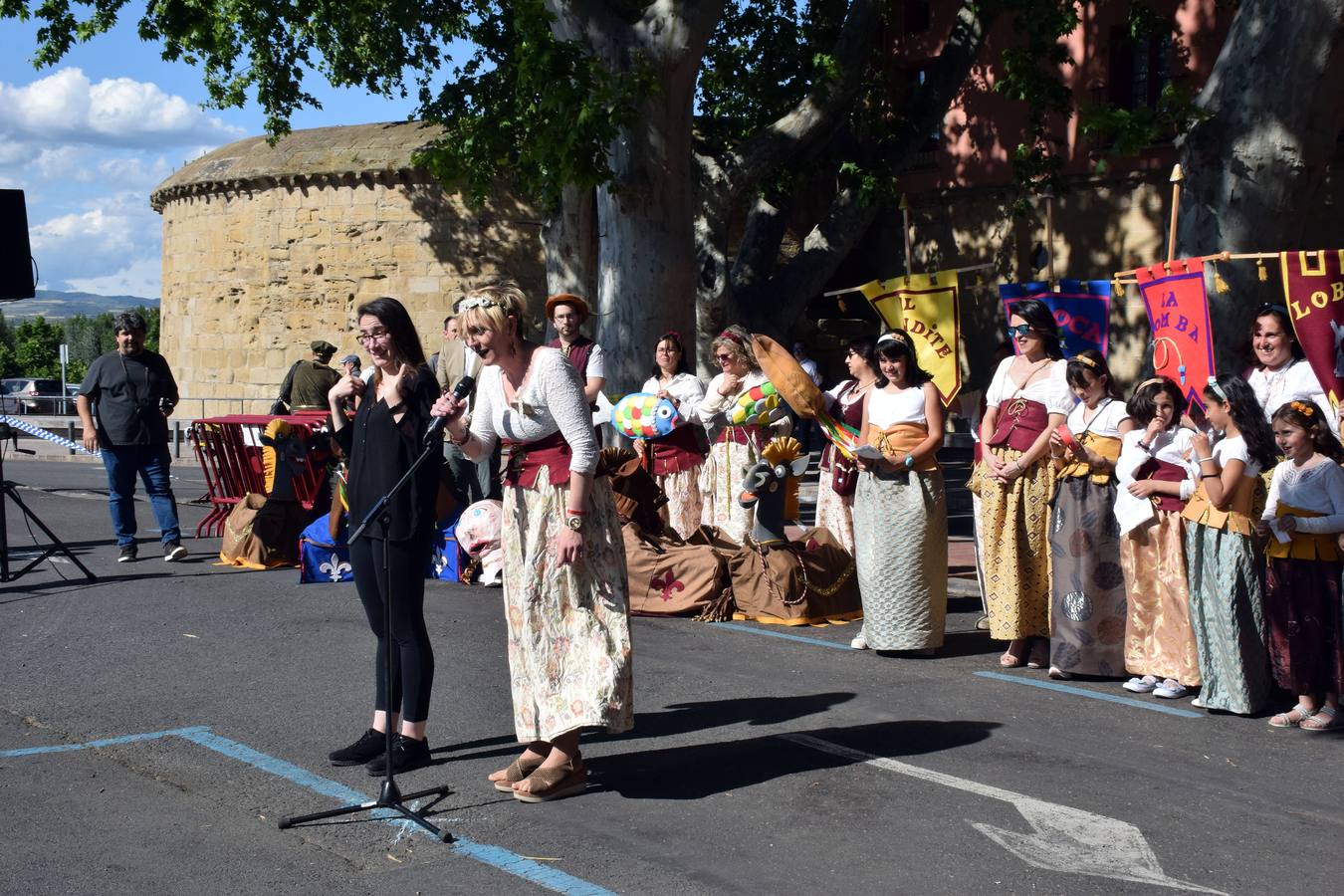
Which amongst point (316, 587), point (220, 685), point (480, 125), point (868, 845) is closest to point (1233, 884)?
point (868, 845)

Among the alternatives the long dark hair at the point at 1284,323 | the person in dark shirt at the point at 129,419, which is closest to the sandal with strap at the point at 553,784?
the long dark hair at the point at 1284,323

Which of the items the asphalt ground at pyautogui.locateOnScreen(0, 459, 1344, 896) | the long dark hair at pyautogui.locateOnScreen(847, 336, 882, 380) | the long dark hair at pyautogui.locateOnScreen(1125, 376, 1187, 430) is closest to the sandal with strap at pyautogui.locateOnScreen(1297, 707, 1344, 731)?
the asphalt ground at pyautogui.locateOnScreen(0, 459, 1344, 896)

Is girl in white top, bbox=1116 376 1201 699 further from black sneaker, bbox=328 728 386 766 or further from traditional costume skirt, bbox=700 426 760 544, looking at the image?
black sneaker, bbox=328 728 386 766

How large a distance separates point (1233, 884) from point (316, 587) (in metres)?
7.32

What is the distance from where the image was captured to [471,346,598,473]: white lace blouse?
17.3 feet

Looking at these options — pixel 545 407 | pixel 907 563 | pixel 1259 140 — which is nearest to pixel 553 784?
pixel 545 407

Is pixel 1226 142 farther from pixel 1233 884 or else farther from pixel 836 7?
pixel 836 7

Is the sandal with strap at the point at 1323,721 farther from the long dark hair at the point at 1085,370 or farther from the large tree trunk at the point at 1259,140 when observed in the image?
the large tree trunk at the point at 1259,140

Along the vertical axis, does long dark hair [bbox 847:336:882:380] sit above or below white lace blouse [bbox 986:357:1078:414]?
above

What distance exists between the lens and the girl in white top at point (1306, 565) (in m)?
6.42

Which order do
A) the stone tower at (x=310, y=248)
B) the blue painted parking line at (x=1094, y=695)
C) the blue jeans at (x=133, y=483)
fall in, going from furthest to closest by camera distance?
the stone tower at (x=310, y=248) < the blue jeans at (x=133, y=483) < the blue painted parking line at (x=1094, y=695)

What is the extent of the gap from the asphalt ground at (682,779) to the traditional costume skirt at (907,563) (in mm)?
190

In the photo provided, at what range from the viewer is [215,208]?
32.5 meters

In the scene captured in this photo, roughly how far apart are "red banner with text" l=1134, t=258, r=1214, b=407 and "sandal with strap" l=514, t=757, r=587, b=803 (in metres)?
4.33
